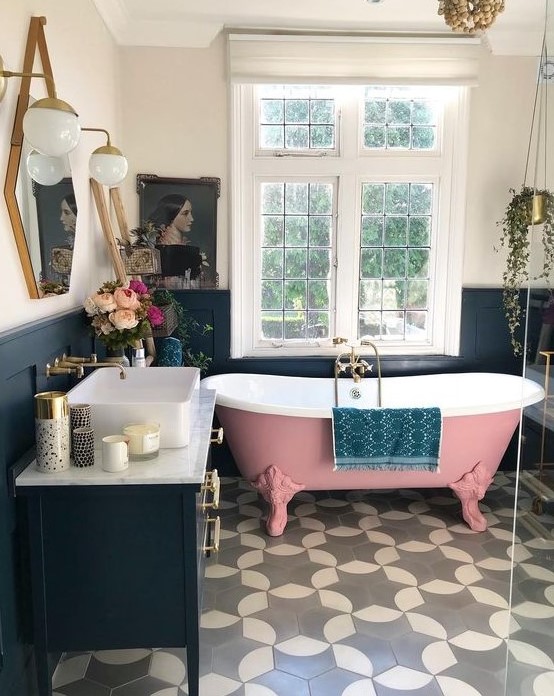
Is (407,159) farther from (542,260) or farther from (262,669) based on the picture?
(262,669)

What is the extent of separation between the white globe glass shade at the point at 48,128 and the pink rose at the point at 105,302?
0.82 m

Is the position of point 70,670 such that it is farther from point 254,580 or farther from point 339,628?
point 339,628

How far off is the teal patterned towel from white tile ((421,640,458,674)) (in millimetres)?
985

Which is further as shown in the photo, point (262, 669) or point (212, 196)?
point (212, 196)

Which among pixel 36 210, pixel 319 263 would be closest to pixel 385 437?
pixel 319 263

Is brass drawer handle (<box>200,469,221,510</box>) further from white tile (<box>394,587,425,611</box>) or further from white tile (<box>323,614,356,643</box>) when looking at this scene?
white tile (<box>394,587,425,611</box>)

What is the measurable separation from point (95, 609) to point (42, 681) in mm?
258

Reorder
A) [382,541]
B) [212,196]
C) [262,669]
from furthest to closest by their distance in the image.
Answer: [212,196]
[382,541]
[262,669]

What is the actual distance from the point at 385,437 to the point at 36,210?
6.43 ft

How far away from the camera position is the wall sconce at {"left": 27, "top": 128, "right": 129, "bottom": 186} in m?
2.01

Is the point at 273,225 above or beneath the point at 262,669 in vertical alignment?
above

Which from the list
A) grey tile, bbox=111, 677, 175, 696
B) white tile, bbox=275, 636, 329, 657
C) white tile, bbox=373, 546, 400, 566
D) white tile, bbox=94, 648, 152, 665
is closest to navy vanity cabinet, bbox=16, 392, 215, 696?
grey tile, bbox=111, 677, 175, 696

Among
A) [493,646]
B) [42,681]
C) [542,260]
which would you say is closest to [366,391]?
[493,646]

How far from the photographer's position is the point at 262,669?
2240 mm
